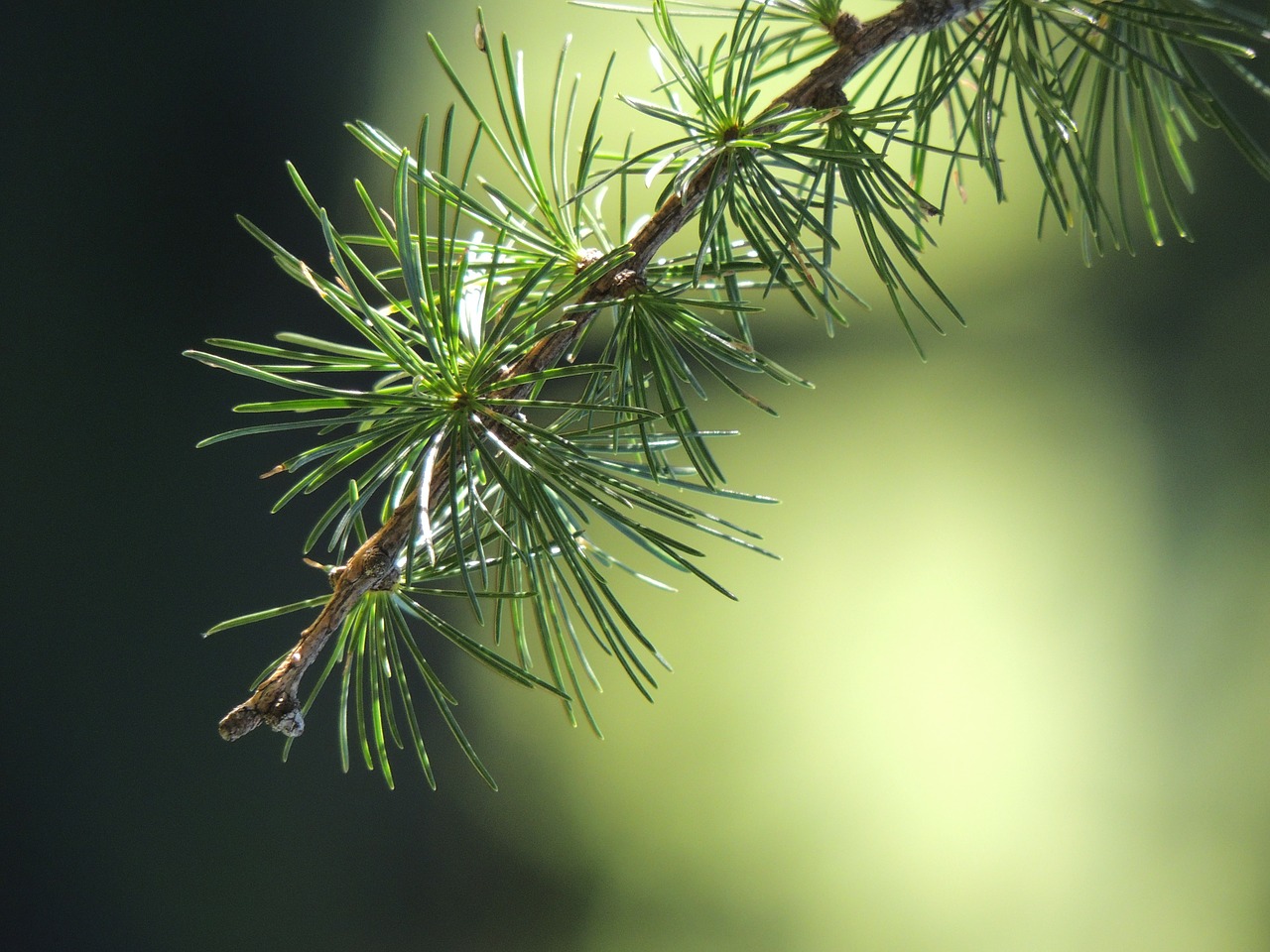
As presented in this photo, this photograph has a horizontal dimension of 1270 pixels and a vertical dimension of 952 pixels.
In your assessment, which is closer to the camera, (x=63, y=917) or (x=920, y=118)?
(x=920, y=118)

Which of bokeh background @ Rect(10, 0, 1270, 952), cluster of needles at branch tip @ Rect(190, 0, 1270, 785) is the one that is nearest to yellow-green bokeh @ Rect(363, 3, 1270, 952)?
bokeh background @ Rect(10, 0, 1270, 952)

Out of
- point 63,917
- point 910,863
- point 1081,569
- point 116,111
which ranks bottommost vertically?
point 63,917

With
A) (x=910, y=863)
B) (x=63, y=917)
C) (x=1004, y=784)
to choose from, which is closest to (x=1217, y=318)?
(x=1004, y=784)

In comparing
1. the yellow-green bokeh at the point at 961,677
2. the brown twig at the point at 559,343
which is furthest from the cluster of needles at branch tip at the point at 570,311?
the yellow-green bokeh at the point at 961,677

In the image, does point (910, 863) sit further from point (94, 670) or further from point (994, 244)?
point (94, 670)

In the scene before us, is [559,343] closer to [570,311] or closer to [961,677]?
[570,311]

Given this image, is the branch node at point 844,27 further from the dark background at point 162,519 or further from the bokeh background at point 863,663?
the dark background at point 162,519

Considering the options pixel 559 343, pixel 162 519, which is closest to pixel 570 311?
pixel 559 343
